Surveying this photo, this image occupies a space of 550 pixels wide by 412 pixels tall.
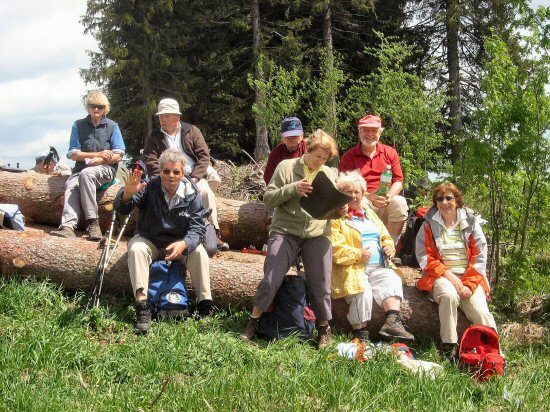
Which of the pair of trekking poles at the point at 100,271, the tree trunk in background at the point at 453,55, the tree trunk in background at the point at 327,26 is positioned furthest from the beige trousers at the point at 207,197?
the tree trunk in background at the point at 327,26

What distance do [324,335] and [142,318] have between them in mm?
1693

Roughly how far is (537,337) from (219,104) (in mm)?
17729

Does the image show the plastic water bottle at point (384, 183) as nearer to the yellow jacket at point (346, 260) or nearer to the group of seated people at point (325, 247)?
→ the group of seated people at point (325, 247)

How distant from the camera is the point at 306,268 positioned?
5.71 m

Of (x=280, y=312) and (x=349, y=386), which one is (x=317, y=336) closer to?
(x=280, y=312)

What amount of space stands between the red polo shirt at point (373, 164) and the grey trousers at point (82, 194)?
3204mm

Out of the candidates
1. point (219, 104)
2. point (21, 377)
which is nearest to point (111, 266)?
point (21, 377)

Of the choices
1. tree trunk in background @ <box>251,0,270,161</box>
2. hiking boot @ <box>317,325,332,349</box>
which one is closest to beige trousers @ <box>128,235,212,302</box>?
hiking boot @ <box>317,325,332,349</box>

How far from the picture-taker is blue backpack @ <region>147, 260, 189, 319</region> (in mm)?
5699

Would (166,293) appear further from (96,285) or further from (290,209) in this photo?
(290,209)

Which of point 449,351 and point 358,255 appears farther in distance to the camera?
point 358,255

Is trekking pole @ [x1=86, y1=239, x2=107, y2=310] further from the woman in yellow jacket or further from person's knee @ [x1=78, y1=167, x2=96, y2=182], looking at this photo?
the woman in yellow jacket

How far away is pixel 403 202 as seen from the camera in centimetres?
733

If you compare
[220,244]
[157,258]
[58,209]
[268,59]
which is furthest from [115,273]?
[268,59]
